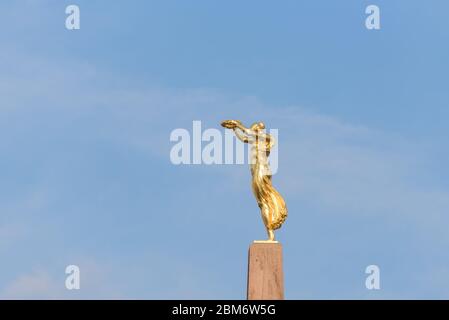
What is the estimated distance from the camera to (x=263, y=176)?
23.7 meters

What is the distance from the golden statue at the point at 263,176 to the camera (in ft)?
76.8

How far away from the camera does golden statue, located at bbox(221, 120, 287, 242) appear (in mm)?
23422

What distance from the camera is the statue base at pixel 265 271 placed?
22.8 metres

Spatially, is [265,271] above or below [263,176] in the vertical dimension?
below

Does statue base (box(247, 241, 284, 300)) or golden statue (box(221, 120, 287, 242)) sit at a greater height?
golden statue (box(221, 120, 287, 242))

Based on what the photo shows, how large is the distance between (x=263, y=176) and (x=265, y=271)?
82.6 inches

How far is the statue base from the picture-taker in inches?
896

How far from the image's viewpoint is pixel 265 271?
23.0 meters

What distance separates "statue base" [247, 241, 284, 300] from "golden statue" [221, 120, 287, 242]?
11.7 inches

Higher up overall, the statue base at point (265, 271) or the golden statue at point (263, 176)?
the golden statue at point (263, 176)

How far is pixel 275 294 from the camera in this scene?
74.5 ft

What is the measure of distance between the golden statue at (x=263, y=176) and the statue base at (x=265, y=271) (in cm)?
30
